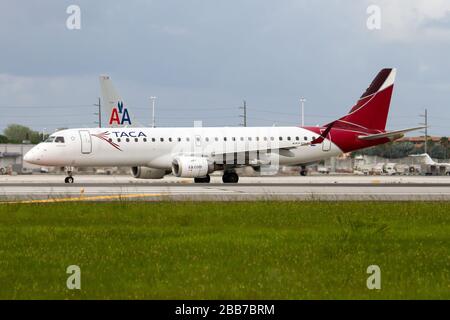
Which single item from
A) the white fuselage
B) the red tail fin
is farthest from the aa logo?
the red tail fin

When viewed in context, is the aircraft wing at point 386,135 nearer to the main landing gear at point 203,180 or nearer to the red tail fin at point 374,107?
the red tail fin at point 374,107

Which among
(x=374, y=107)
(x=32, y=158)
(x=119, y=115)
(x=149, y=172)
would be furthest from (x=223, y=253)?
(x=119, y=115)

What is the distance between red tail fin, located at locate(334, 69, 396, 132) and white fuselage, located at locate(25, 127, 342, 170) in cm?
236

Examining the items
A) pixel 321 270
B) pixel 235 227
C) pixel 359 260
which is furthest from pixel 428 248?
pixel 235 227

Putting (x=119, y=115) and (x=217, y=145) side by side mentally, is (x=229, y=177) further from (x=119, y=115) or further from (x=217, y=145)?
(x=119, y=115)

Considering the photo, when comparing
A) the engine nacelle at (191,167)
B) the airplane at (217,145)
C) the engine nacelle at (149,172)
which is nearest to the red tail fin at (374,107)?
the airplane at (217,145)

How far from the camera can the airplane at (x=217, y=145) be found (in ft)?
162

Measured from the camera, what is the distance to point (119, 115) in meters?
77.9

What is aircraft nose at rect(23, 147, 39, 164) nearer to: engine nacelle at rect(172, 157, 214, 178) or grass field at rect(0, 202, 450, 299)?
engine nacelle at rect(172, 157, 214, 178)

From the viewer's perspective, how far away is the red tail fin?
178 ft

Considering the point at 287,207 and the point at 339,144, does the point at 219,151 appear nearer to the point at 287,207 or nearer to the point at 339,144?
the point at 339,144
